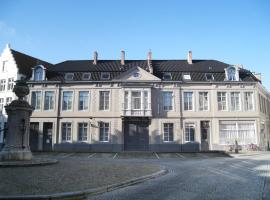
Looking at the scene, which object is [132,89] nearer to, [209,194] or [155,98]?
[155,98]

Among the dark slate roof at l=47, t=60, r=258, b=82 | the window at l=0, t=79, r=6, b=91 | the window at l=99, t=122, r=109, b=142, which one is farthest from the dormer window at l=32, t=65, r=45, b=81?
the window at l=99, t=122, r=109, b=142

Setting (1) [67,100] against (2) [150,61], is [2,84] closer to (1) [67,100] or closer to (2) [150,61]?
(1) [67,100]

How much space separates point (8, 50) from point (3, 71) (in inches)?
135

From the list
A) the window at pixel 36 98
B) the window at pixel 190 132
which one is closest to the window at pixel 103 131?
the window at pixel 36 98

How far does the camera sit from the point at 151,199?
6.76 meters

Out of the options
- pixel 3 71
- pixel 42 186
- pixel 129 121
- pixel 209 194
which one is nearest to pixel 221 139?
pixel 129 121

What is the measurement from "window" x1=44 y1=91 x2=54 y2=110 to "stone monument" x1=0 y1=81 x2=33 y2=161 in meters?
18.0

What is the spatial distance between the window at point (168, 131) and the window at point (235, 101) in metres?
8.33

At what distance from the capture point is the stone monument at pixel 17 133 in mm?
13281

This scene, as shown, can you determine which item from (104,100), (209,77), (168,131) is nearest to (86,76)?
(104,100)

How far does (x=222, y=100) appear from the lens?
31.7m

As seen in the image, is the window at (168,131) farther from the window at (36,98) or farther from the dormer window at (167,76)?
the window at (36,98)

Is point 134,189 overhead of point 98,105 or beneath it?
beneath

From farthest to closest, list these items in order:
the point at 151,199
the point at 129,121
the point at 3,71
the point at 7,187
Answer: the point at 3,71 → the point at 129,121 → the point at 7,187 → the point at 151,199
